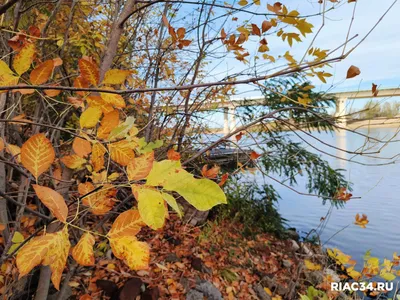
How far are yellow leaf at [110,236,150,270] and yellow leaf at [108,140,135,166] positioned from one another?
0.22 m

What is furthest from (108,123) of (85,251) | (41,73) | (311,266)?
(311,266)

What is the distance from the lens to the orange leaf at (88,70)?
604 mm

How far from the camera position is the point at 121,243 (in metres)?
0.46

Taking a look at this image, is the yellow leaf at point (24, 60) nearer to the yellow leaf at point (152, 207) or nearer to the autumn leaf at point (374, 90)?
the yellow leaf at point (152, 207)

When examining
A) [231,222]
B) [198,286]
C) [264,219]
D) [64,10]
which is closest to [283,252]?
[264,219]

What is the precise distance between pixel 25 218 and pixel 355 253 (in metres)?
4.56

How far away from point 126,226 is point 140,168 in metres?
0.11

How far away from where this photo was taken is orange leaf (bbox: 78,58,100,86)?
60cm

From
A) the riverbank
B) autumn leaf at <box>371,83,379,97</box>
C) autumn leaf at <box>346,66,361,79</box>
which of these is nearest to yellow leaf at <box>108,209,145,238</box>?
autumn leaf at <box>346,66,361,79</box>

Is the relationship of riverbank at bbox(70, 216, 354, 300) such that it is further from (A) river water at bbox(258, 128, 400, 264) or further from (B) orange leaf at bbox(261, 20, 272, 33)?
(B) orange leaf at bbox(261, 20, 272, 33)

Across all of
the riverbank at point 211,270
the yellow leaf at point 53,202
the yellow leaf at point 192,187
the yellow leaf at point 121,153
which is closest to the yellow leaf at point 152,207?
the yellow leaf at point 192,187

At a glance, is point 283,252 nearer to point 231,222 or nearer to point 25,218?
point 231,222

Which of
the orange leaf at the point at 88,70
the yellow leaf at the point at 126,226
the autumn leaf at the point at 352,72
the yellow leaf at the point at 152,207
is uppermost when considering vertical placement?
the autumn leaf at the point at 352,72

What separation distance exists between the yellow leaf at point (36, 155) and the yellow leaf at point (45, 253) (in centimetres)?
11
